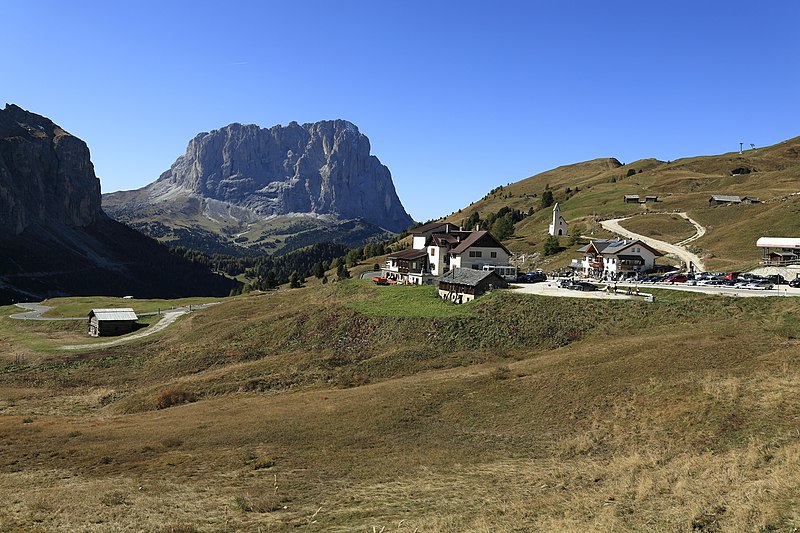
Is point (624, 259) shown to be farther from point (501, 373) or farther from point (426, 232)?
point (501, 373)

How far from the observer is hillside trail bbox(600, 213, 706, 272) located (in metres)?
93.2

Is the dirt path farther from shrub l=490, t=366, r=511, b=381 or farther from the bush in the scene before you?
shrub l=490, t=366, r=511, b=381

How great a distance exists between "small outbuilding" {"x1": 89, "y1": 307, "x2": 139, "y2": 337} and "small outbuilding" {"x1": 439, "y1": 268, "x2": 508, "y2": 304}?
155 ft

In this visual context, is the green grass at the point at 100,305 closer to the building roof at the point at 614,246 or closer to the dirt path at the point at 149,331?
the dirt path at the point at 149,331

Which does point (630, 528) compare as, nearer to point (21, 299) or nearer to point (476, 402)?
point (476, 402)

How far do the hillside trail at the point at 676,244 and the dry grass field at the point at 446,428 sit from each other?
4462cm

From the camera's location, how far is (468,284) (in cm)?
6600

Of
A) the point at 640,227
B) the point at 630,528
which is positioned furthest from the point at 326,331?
the point at 640,227

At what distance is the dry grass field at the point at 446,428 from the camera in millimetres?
18391

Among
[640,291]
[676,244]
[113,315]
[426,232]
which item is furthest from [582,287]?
[113,315]

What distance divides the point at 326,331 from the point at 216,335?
1646cm

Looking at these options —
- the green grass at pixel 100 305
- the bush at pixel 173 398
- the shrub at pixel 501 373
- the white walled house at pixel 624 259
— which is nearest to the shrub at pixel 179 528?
the shrub at pixel 501 373

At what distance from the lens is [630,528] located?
15477mm

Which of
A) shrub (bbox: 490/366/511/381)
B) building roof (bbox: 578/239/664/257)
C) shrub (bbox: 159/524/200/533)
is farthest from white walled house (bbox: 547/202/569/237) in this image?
shrub (bbox: 159/524/200/533)
